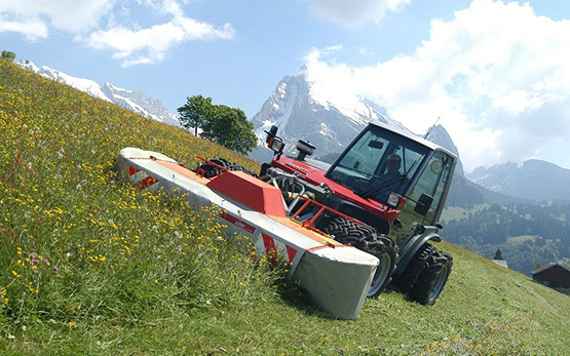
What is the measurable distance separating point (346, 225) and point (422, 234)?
2705 mm

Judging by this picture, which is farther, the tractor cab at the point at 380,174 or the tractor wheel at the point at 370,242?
the tractor cab at the point at 380,174

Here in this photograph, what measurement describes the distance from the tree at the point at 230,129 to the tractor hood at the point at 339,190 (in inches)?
2987

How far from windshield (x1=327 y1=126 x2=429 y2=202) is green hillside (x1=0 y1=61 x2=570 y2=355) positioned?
78.1 inches

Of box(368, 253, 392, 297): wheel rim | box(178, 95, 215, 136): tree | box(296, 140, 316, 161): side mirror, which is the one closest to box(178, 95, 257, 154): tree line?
box(178, 95, 215, 136): tree

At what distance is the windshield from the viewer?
32.6 feet

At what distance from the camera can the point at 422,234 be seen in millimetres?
10039

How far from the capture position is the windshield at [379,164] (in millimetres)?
9922

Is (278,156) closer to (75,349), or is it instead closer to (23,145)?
(23,145)

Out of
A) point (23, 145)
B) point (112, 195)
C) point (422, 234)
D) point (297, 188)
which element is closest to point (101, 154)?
point (23, 145)

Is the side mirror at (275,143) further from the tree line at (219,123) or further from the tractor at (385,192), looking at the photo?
the tree line at (219,123)

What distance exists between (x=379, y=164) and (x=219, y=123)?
7819cm

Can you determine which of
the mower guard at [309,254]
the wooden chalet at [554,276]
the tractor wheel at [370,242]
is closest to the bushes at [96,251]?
the mower guard at [309,254]

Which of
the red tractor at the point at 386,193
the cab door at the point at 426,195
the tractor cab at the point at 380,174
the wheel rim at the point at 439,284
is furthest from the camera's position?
the wheel rim at the point at 439,284

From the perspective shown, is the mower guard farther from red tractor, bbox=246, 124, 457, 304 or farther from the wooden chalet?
the wooden chalet
